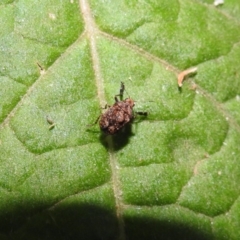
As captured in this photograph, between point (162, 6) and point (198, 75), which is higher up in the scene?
point (162, 6)

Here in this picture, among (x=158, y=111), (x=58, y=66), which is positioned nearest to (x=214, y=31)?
(x=158, y=111)

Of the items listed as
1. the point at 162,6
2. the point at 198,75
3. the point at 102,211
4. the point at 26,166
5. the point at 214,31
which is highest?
the point at 162,6

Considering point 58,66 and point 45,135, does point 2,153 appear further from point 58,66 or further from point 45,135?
point 58,66

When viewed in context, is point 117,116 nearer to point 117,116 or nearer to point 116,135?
point 117,116
